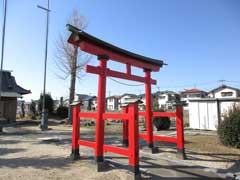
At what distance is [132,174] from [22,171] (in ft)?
8.30

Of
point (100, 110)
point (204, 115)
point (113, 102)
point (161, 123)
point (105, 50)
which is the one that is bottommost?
point (161, 123)

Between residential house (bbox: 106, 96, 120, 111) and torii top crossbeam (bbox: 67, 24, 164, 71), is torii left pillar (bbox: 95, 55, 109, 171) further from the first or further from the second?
residential house (bbox: 106, 96, 120, 111)

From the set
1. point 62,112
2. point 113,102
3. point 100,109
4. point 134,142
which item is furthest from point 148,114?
point 113,102

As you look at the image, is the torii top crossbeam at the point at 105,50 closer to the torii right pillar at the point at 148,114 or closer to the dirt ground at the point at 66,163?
the torii right pillar at the point at 148,114

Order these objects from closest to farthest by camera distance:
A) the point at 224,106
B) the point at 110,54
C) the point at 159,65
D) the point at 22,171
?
the point at 22,171 < the point at 110,54 < the point at 159,65 < the point at 224,106

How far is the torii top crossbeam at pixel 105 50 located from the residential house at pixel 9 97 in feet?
50.6

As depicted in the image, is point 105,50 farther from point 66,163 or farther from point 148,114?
point 66,163

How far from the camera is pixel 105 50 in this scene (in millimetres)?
5812

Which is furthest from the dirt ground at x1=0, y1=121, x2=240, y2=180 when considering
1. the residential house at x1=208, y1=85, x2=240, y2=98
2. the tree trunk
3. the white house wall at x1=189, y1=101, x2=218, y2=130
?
the residential house at x1=208, y1=85, x2=240, y2=98

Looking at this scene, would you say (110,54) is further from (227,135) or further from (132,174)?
(227,135)

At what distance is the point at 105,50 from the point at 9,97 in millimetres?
16973

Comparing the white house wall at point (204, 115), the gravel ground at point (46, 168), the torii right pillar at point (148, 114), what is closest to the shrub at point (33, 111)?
the white house wall at point (204, 115)

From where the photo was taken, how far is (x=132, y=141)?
4477 mm

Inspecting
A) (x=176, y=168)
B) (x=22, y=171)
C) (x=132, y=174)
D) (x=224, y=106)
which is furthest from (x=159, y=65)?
(x=224, y=106)
